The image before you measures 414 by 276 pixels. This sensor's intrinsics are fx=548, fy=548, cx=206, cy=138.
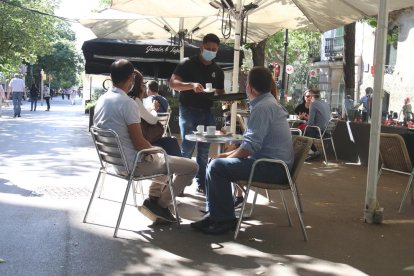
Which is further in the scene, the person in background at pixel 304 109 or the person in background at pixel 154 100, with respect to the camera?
the person in background at pixel 304 109

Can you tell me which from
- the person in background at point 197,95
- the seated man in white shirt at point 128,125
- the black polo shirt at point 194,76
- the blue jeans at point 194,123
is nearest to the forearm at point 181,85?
the person in background at point 197,95

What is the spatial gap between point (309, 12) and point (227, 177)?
4712 mm

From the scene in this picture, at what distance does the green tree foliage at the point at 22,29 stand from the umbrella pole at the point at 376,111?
2893 centimetres

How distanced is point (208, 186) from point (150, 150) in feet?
2.11

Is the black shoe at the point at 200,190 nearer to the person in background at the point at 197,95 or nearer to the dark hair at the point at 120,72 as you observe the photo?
the person in background at the point at 197,95

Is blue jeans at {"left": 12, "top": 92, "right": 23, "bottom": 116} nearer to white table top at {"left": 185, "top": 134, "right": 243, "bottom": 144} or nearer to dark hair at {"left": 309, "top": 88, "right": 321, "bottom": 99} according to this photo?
dark hair at {"left": 309, "top": 88, "right": 321, "bottom": 99}

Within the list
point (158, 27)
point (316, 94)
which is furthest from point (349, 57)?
point (158, 27)

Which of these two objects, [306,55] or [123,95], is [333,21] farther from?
[306,55]

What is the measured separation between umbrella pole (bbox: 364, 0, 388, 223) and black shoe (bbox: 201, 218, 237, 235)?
1612 mm

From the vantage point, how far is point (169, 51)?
13.7 metres

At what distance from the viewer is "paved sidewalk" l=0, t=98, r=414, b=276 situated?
13.7ft

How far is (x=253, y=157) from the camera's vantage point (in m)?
5.07

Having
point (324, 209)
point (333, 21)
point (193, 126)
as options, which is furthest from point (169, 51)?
point (324, 209)

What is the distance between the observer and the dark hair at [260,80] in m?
5.11
